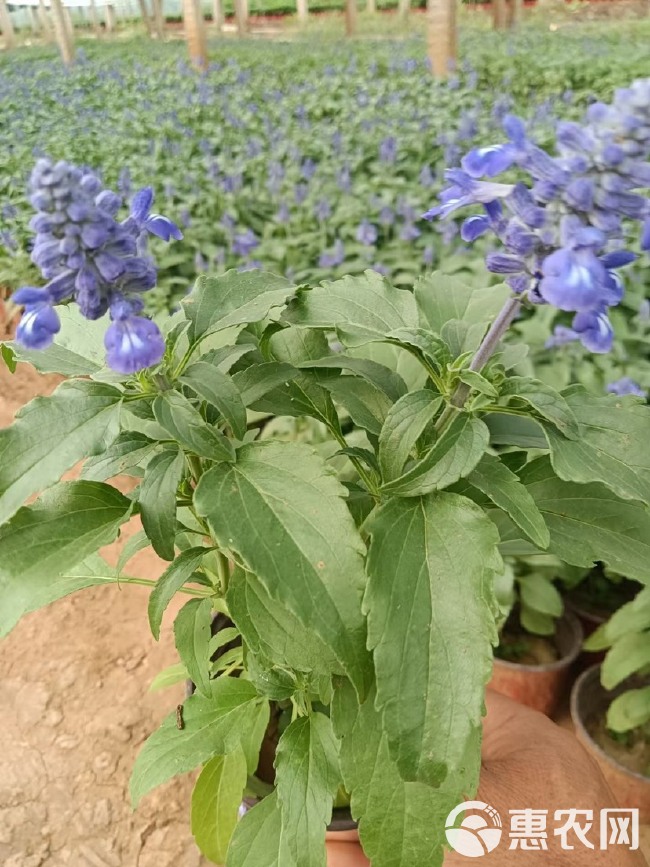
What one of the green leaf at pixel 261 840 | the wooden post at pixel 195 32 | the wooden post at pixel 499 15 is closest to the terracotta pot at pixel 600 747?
the green leaf at pixel 261 840

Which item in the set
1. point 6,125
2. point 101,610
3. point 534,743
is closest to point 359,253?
point 101,610

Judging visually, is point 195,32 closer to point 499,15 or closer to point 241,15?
point 241,15

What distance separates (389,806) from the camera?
75 centimetres

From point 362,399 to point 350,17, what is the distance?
20.6ft

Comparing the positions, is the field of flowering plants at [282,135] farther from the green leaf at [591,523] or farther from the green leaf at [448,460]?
the green leaf at [448,460]

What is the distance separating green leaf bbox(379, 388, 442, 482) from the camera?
70cm

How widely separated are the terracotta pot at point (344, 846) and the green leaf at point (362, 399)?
52 centimetres

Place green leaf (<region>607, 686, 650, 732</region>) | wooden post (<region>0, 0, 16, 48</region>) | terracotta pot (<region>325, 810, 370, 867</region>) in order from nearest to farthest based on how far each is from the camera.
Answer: terracotta pot (<region>325, 810, 370, 867</region>) → green leaf (<region>607, 686, 650, 732</region>) → wooden post (<region>0, 0, 16, 48</region>)

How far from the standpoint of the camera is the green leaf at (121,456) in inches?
29.2

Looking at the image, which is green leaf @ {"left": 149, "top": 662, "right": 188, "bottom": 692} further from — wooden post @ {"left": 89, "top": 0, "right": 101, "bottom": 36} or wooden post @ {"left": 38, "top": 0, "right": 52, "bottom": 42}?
wooden post @ {"left": 89, "top": 0, "right": 101, "bottom": 36}

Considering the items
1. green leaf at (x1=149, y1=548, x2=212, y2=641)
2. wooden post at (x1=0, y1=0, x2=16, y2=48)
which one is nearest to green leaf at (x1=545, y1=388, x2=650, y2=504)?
green leaf at (x1=149, y1=548, x2=212, y2=641)

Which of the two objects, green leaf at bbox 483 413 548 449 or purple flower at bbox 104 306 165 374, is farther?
green leaf at bbox 483 413 548 449

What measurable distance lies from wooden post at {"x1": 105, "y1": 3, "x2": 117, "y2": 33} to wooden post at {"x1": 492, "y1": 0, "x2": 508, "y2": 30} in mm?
4333

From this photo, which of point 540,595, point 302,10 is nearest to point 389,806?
point 540,595
